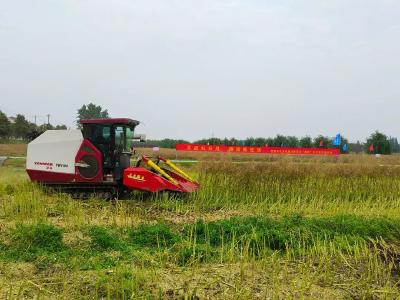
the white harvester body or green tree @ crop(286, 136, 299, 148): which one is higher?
green tree @ crop(286, 136, 299, 148)

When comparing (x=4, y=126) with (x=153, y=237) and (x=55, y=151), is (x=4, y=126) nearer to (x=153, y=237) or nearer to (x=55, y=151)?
(x=55, y=151)

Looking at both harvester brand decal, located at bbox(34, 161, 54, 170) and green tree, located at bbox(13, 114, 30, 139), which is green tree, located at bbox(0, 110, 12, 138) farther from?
harvester brand decal, located at bbox(34, 161, 54, 170)

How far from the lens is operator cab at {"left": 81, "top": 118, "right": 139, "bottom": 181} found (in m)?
11.7

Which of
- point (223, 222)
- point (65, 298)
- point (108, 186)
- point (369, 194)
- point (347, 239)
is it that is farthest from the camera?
point (369, 194)

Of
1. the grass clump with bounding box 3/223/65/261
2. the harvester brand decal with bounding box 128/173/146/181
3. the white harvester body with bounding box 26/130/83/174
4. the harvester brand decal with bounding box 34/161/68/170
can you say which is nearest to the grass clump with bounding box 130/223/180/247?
the grass clump with bounding box 3/223/65/261

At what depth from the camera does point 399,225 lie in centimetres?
827

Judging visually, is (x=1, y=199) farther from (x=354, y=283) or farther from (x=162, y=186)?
(x=354, y=283)

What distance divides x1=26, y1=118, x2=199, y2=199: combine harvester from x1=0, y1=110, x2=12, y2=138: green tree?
3931 cm

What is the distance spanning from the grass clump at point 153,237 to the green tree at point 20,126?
48.0 m

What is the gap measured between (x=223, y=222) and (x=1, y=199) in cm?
614

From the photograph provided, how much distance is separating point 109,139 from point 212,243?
5.79m

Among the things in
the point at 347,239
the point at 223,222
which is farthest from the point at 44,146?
the point at 347,239

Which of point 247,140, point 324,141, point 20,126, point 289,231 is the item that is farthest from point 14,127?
point 289,231

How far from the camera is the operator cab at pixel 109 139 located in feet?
38.3
